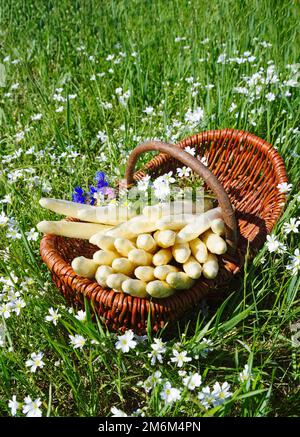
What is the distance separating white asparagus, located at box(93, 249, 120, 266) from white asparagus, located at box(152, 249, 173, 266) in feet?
0.45

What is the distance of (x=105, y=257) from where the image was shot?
71.3 inches

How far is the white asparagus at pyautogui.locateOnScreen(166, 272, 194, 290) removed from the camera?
1.69 meters

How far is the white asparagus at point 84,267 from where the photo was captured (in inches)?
67.4

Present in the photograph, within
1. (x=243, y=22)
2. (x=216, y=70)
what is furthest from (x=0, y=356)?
(x=243, y=22)

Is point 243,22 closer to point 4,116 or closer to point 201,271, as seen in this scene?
point 4,116

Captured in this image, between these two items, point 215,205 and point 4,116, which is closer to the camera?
point 215,205

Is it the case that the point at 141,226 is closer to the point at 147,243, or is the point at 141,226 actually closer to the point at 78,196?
the point at 147,243

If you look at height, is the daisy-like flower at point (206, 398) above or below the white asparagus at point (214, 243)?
below

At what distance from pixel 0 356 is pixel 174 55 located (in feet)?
7.25

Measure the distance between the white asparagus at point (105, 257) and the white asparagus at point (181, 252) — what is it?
20 centimetres

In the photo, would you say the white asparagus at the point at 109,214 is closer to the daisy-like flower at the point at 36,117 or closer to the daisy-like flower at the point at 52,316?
the daisy-like flower at the point at 52,316

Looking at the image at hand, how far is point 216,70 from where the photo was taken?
2.89 m

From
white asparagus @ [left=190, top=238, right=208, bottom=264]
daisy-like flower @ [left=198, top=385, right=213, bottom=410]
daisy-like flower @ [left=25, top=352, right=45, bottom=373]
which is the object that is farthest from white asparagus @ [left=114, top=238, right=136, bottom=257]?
daisy-like flower @ [left=198, top=385, right=213, bottom=410]

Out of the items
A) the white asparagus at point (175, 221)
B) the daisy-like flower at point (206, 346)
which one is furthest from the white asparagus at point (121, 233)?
the daisy-like flower at point (206, 346)
